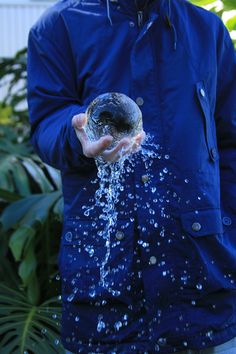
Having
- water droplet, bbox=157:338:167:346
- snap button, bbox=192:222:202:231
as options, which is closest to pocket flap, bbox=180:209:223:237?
snap button, bbox=192:222:202:231

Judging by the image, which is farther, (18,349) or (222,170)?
(18,349)

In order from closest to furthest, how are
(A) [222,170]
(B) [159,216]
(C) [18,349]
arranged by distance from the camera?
(B) [159,216], (A) [222,170], (C) [18,349]

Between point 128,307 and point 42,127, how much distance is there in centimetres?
53

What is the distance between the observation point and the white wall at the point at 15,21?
9.92 m

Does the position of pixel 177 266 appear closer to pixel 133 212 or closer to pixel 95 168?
pixel 133 212

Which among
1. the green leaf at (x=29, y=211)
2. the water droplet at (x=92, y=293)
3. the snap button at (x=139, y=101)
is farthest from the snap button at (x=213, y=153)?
the green leaf at (x=29, y=211)

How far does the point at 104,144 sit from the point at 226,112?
2.00 feet

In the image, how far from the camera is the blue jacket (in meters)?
1.79

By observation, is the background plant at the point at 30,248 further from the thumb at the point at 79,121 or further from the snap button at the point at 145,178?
the thumb at the point at 79,121

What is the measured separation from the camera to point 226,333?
1840mm

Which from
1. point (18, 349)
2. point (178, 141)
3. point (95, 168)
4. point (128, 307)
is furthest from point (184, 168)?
point (18, 349)

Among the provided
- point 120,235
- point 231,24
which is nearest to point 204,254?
point 120,235

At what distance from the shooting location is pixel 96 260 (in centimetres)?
180

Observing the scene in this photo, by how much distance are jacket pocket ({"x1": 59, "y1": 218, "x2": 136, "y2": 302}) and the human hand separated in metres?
0.26
